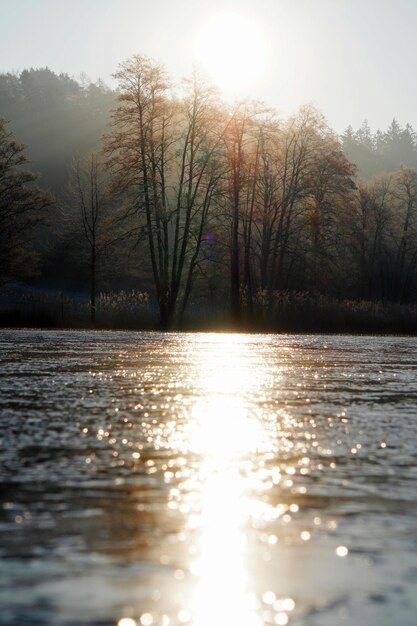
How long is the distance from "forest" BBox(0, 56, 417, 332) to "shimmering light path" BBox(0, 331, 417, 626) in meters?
28.0

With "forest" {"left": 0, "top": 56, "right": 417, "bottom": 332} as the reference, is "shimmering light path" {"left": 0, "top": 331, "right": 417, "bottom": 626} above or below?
below

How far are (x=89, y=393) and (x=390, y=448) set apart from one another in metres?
4.07

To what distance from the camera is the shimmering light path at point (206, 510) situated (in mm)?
2865

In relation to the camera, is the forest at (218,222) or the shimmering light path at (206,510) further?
the forest at (218,222)

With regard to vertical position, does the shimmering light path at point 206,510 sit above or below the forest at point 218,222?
below

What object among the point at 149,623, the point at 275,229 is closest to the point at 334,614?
the point at 149,623

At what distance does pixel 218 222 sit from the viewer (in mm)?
61938

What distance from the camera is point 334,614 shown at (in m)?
2.75

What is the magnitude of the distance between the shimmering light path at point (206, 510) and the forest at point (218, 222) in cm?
2803

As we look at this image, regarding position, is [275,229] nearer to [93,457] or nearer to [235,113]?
[235,113]

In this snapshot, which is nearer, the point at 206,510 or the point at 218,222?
the point at 206,510

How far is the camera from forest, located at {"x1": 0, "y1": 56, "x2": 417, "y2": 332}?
3888cm

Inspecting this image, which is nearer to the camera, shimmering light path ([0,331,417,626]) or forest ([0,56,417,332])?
shimmering light path ([0,331,417,626])

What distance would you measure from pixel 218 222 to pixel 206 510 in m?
58.0
